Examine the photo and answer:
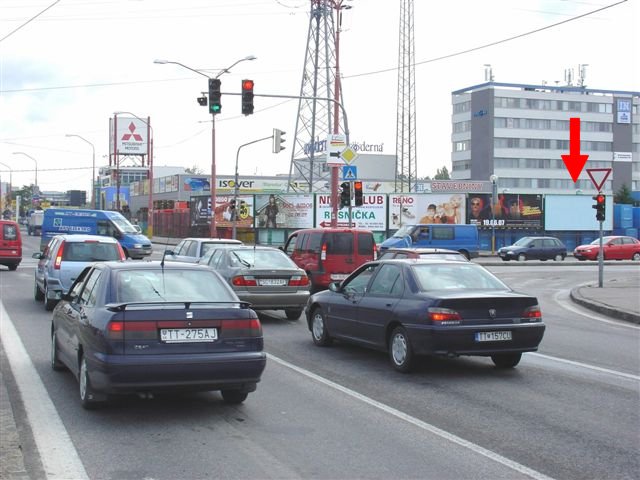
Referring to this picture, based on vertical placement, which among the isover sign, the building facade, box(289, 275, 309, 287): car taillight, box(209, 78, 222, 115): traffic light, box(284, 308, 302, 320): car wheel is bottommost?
box(284, 308, 302, 320): car wheel

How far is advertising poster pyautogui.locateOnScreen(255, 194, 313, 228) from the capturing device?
5175 cm

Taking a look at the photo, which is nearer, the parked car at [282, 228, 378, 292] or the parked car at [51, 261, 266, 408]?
the parked car at [51, 261, 266, 408]

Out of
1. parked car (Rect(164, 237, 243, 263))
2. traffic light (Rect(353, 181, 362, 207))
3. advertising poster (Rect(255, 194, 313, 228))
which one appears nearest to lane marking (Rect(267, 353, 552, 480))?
parked car (Rect(164, 237, 243, 263))

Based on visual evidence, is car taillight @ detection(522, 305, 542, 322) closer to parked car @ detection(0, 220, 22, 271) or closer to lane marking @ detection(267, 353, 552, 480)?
lane marking @ detection(267, 353, 552, 480)

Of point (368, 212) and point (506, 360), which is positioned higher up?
point (368, 212)

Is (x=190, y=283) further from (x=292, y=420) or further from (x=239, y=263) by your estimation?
(x=239, y=263)

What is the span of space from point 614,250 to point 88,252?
116ft

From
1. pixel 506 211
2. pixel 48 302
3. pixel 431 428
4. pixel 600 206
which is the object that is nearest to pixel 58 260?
pixel 48 302

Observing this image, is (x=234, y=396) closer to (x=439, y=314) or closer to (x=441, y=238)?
(x=439, y=314)

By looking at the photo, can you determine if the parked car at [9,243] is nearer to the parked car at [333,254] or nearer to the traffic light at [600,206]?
the parked car at [333,254]

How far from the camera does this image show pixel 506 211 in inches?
2110

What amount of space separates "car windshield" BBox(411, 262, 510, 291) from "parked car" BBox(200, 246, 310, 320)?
17.6 feet

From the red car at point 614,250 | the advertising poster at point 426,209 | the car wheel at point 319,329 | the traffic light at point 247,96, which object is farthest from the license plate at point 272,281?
the advertising poster at point 426,209

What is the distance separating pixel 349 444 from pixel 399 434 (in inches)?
22.8
